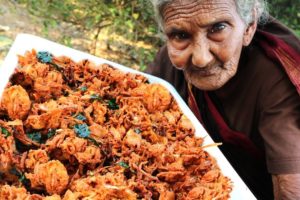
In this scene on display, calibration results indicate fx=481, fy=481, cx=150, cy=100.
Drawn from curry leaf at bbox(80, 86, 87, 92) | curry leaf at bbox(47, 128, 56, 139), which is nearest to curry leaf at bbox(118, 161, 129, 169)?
curry leaf at bbox(47, 128, 56, 139)

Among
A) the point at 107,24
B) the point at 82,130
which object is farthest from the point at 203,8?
the point at 107,24

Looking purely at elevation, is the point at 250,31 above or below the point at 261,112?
above

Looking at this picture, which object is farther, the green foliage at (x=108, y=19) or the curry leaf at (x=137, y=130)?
the green foliage at (x=108, y=19)

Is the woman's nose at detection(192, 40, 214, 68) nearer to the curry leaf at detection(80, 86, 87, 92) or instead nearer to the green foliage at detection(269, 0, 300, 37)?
the curry leaf at detection(80, 86, 87, 92)

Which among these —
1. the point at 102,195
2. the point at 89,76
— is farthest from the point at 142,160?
the point at 89,76

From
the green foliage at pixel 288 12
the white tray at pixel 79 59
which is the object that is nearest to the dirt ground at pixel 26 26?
the green foliage at pixel 288 12

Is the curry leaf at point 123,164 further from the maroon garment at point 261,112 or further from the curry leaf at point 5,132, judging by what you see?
the maroon garment at point 261,112

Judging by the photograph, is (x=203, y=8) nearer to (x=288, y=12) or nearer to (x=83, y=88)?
(x=83, y=88)
